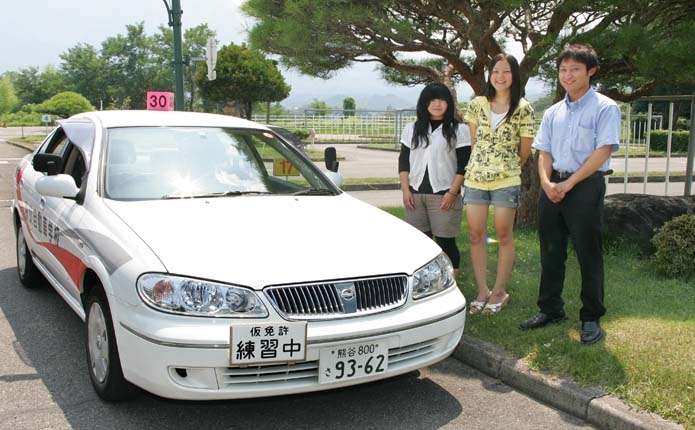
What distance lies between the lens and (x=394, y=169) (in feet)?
67.2

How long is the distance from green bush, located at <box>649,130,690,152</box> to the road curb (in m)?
24.7

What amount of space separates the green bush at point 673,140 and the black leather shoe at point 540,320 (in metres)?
24.1

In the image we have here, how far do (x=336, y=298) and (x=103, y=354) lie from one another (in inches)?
50.2

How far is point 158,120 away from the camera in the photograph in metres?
4.69

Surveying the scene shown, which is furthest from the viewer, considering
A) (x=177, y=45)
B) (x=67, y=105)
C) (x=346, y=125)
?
(x=67, y=105)

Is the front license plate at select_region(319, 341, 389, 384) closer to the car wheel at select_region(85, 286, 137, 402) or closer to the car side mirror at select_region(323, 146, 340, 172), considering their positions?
the car wheel at select_region(85, 286, 137, 402)

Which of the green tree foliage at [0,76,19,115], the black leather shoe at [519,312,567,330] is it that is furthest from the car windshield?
the green tree foliage at [0,76,19,115]

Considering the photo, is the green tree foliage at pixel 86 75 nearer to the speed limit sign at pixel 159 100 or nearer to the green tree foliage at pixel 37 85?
the green tree foliage at pixel 37 85

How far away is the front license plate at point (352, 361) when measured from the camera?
3.06 metres

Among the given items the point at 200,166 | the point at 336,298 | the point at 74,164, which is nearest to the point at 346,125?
the point at 74,164

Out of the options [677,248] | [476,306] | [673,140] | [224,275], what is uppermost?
[673,140]

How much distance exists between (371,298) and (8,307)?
11.2 ft

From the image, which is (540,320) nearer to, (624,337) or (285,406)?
(624,337)

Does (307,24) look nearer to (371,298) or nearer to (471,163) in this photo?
(471,163)
